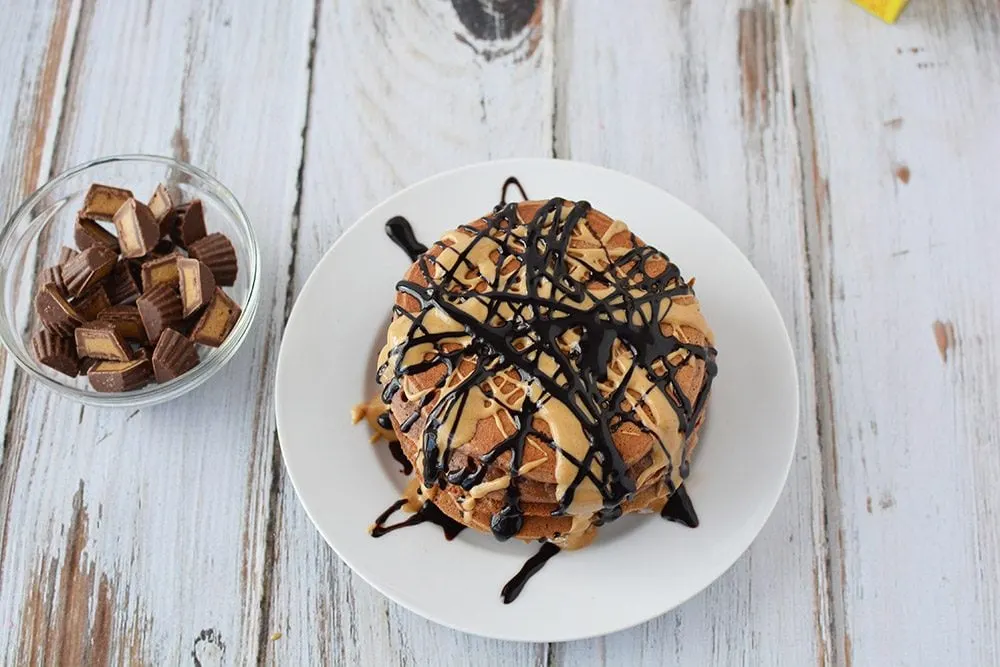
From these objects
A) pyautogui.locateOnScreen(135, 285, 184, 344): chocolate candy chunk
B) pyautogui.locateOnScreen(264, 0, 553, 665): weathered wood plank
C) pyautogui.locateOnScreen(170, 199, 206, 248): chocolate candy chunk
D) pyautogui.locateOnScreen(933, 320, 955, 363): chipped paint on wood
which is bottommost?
pyautogui.locateOnScreen(135, 285, 184, 344): chocolate candy chunk

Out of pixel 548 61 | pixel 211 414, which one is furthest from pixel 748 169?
pixel 211 414

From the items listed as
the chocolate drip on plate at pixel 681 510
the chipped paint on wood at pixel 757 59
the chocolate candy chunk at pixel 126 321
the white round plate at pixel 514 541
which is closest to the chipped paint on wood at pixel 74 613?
the chocolate candy chunk at pixel 126 321

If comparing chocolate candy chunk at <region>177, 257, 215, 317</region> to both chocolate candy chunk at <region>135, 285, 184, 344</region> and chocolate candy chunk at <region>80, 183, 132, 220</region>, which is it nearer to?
chocolate candy chunk at <region>135, 285, 184, 344</region>

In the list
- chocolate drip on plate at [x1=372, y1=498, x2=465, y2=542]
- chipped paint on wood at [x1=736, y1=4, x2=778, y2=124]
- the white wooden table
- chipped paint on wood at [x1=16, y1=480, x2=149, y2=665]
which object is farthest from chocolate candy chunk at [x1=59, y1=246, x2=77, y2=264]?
chipped paint on wood at [x1=736, y1=4, x2=778, y2=124]

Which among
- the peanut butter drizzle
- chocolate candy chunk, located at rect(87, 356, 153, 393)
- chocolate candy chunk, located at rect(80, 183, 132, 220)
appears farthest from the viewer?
chocolate candy chunk, located at rect(80, 183, 132, 220)

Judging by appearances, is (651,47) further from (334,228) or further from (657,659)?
(657,659)

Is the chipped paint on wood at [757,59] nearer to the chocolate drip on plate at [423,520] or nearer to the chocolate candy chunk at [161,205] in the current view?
the chocolate drip on plate at [423,520]
